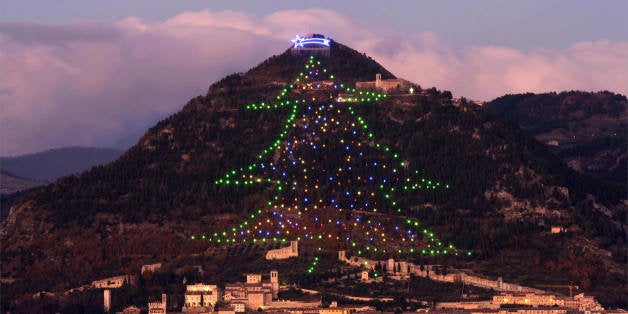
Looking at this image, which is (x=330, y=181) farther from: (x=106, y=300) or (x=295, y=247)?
(x=106, y=300)

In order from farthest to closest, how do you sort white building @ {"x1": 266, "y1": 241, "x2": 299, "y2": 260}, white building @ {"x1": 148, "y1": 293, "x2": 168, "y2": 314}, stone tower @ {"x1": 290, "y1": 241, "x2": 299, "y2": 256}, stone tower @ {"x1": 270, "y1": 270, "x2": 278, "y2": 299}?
stone tower @ {"x1": 290, "y1": 241, "x2": 299, "y2": 256}, white building @ {"x1": 266, "y1": 241, "x2": 299, "y2": 260}, stone tower @ {"x1": 270, "y1": 270, "x2": 278, "y2": 299}, white building @ {"x1": 148, "y1": 293, "x2": 168, "y2": 314}

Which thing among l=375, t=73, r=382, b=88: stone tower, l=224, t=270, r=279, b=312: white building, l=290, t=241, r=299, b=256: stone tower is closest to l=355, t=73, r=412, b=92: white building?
l=375, t=73, r=382, b=88: stone tower

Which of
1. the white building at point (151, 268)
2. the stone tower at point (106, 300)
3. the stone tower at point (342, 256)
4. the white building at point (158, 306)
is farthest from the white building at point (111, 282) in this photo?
the stone tower at point (342, 256)

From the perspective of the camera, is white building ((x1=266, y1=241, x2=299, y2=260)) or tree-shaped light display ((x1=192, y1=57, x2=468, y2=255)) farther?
tree-shaped light display ((x1=192, y1=57, x2=468, y2=255))

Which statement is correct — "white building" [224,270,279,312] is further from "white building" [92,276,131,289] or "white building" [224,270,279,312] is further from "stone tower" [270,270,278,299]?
"white building" [92,276,131,289]

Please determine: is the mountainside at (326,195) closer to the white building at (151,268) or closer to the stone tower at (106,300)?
the white building at (151,268)

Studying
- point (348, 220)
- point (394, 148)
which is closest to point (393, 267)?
point (348, 220)

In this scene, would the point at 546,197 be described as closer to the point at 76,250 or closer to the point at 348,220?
the point at 348,220
